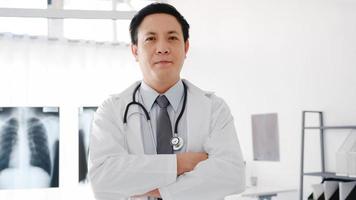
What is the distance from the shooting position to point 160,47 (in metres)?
1.29

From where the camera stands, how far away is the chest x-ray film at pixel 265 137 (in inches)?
156

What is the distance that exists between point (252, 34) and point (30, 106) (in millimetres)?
2289

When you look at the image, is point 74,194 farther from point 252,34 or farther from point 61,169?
point 252,34

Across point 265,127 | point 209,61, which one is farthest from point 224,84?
point 265,127

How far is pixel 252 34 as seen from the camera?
4223 mm

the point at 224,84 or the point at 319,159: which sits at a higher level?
the point at 224,84

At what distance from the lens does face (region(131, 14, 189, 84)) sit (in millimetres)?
1299

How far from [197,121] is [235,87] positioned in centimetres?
306

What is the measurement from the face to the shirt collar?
0.16 feet

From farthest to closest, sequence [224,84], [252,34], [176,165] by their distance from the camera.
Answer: [224,84] → [252,34] → [176,165]

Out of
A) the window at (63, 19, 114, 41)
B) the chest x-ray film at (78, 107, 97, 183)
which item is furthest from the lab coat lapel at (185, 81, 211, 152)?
the window at (63, 19, 114, 41)

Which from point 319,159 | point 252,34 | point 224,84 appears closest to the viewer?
point 319,159

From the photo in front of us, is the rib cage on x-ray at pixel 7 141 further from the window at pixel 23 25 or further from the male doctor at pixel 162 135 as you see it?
the male doctor at pixel 162 135

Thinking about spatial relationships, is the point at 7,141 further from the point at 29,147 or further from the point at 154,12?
the point at 154,12
